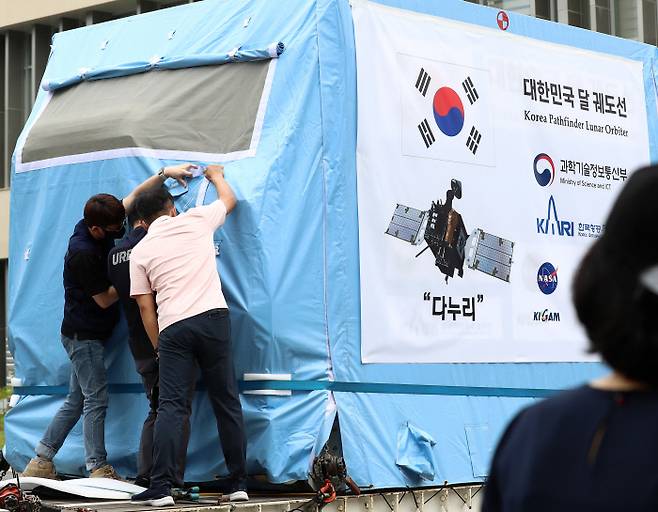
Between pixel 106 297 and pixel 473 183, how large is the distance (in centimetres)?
238

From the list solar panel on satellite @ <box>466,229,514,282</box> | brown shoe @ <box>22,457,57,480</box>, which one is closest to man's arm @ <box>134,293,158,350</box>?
brown shoe @ <box>22,457,57,480</box>

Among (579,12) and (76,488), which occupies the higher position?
(579,12)

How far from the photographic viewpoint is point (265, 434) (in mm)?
7293

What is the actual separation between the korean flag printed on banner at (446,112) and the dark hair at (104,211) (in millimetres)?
1751

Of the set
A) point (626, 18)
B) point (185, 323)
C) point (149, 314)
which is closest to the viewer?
point (185, 323)

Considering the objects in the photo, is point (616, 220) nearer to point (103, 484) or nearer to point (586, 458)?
point (586, 458)

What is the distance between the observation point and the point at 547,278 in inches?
336

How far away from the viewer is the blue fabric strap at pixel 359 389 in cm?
732

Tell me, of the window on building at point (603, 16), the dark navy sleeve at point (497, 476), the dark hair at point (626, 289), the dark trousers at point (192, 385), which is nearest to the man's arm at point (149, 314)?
the dark trousers at point (192, 385)

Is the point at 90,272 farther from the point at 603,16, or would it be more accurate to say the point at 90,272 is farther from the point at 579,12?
the point at 603,16

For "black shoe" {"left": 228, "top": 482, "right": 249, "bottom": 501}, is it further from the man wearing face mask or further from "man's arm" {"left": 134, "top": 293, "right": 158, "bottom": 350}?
the man wearing face mask

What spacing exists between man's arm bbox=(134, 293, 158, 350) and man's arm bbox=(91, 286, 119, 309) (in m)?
0.64

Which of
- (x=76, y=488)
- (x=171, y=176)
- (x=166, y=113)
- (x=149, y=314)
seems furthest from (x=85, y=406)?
(x=166, y=113)

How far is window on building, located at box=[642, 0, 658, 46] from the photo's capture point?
71.8 ft
